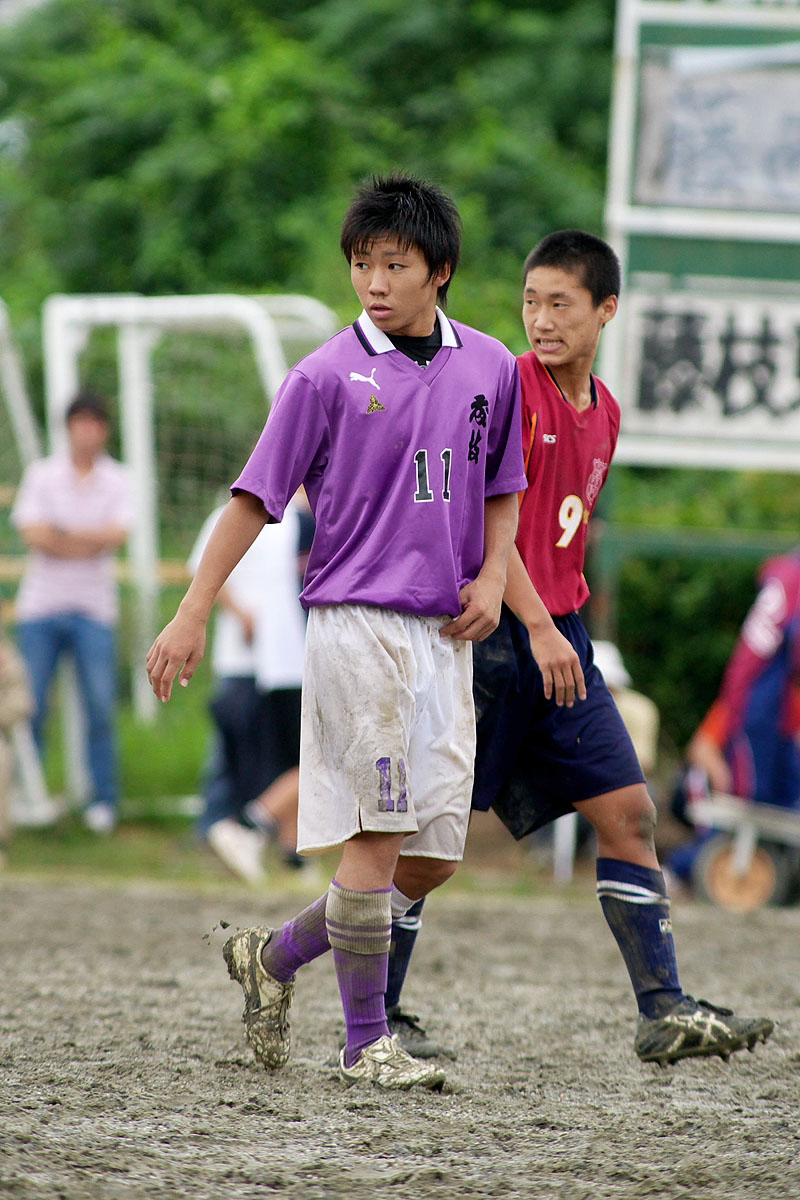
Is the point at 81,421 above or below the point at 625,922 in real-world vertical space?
above

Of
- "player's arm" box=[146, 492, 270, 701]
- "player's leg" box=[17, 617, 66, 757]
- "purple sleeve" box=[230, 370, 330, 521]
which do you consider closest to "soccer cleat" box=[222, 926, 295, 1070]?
"player's arm" box=[146, 492, 270, 701]

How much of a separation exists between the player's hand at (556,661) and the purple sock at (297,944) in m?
0.66

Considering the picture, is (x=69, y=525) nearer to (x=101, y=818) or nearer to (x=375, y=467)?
(x=101, y=818)

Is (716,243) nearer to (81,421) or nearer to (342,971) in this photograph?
(81,421)

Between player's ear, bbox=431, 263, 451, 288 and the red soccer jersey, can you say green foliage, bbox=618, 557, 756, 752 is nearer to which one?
the red soccer jersey

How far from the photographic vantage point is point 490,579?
11.0 feet

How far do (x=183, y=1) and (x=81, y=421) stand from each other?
37.4 feet

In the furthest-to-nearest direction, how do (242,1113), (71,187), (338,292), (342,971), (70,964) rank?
(71,187)
(338,292)
(70,964)
(342,971)
(242,1113)

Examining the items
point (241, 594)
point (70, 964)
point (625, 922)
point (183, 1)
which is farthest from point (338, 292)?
point (625, 922)

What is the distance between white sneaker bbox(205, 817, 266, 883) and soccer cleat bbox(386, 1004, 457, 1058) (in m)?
3.81

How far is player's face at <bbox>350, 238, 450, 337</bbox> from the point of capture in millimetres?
3248

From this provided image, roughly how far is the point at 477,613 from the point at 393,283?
68cm

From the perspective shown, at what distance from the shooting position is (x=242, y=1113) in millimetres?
3096

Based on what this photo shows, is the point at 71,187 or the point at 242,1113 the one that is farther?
the point at 71,187
